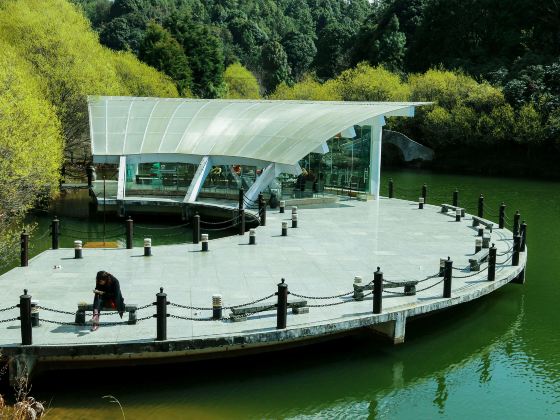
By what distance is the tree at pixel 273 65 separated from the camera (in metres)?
106

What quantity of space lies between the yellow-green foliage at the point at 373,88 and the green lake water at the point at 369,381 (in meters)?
51.3

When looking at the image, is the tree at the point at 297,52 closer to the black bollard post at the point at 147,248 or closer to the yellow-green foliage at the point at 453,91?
the yellow-green foliage at the point at 453,91

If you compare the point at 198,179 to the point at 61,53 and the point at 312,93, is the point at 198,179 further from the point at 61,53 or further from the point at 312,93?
the point at 312,93

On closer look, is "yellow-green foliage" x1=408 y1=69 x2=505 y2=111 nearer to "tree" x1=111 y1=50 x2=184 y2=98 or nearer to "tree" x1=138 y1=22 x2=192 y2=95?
"tree" x1=138 y1=22 x2=192 y2=95

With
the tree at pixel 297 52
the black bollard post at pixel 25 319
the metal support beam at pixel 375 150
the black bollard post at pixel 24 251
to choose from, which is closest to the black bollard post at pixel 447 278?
the black bollard post at pixel 25 319

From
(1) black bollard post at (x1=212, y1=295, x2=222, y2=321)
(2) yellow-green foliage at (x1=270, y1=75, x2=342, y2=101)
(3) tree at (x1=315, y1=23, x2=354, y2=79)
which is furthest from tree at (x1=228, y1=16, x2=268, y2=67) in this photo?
(1) black bollard post at (x1=212, y1=295, x2=222, y2=321)

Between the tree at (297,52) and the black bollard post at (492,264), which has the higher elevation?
the tree at (297,52)

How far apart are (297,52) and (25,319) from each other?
106 meters

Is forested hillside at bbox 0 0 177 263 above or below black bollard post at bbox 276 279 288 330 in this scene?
above

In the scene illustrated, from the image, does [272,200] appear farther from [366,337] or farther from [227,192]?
[366,337]

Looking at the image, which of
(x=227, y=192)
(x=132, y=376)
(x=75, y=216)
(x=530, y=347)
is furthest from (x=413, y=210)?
(x=132, y=376)

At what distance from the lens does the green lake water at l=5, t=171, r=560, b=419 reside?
48.0 feet

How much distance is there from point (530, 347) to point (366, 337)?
439cm

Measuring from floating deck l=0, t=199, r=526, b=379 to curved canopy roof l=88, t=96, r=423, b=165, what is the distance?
6425 mm
